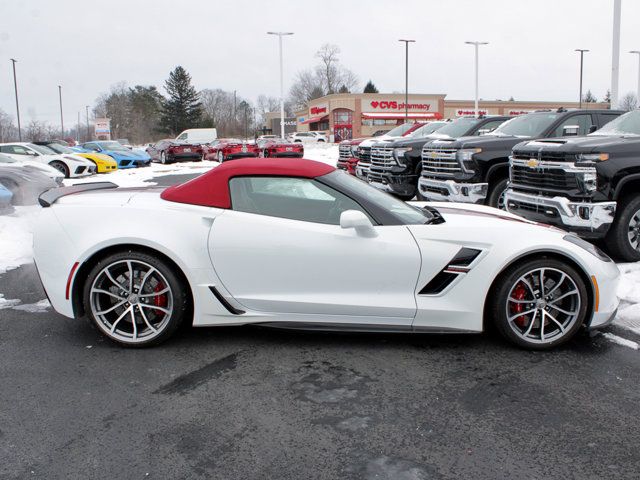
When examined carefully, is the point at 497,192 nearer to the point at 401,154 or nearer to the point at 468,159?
the point at 468,159

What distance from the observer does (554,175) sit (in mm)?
6812

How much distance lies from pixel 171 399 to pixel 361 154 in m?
11.8

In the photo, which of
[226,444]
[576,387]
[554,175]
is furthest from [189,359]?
[554,175]

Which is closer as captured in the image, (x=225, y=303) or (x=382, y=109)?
(x=225, y=303)

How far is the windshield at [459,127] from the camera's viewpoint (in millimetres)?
12094

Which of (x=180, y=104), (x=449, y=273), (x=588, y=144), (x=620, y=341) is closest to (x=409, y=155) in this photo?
(x=588, y=144)

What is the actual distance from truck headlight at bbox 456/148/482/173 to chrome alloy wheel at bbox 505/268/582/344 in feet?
17.7

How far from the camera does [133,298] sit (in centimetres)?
416

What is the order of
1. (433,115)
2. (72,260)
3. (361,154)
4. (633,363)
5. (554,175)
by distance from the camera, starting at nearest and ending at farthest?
(633,363), (72,260), (554,175), (361,154), (433,115)

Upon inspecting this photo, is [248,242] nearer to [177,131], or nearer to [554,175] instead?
[554,175]

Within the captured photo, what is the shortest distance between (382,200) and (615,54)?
15.4 metres

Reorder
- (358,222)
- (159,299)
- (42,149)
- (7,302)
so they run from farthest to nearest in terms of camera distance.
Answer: (42,149) → (7,302) → (159,299) → (358,222)

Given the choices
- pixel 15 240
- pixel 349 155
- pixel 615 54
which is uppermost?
pixel 615 54

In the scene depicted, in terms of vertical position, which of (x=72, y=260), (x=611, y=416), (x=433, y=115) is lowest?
(x=611, y=416)
